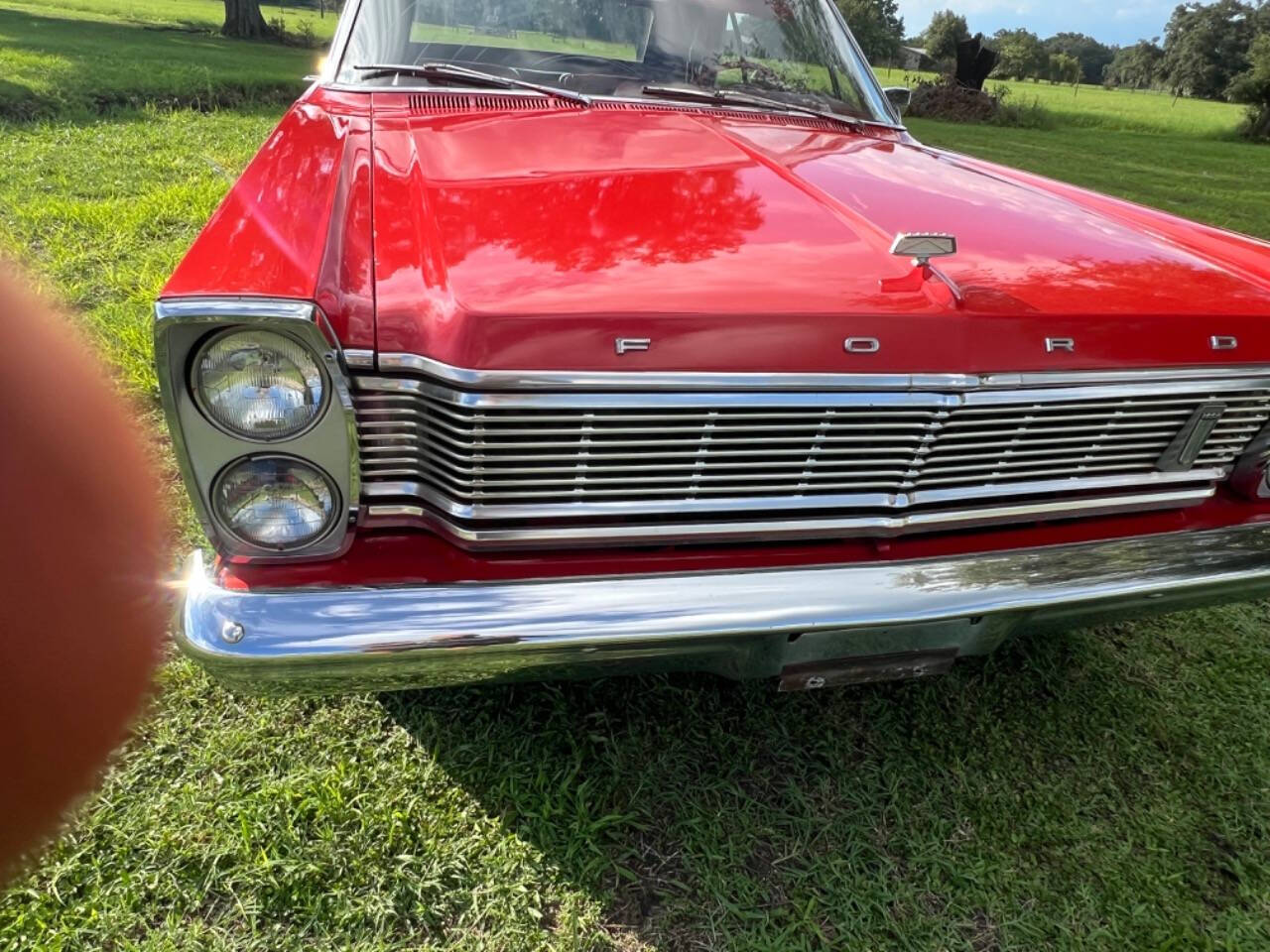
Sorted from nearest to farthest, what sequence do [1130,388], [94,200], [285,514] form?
[285,514]
[1130,388]
[94,200]

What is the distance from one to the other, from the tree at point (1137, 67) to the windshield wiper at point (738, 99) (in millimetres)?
57862

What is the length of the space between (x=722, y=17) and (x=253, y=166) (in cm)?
161

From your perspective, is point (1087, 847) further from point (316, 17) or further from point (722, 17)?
point (316, 17)

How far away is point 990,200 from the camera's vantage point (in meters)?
2.18

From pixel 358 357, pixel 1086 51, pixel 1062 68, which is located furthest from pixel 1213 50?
pixel 358 357

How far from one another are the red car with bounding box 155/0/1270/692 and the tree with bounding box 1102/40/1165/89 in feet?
193

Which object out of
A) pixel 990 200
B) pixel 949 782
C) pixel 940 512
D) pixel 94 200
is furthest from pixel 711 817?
pixel 94 200

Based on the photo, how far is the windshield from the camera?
265cm

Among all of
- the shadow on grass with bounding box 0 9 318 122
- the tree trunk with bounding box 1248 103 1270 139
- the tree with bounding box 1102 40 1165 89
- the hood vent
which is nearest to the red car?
the hood vent

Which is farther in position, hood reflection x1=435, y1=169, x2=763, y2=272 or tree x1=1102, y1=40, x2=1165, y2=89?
tree x1=1102, y1=40, x2=1165, y2=89

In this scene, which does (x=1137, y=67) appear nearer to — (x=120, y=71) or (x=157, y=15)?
(x=157, y=15)

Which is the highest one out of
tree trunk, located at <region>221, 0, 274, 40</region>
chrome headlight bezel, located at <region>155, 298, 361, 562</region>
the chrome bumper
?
chrome headlight bezel, located at <region>155, 298, 361, 562</region>

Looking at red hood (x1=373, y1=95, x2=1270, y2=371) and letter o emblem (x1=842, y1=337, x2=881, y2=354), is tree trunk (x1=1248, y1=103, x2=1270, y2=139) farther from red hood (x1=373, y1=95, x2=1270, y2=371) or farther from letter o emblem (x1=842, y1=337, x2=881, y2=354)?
letter o emblem (x1=842, y1=337, x2=881, y2=354)

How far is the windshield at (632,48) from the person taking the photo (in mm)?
2654
